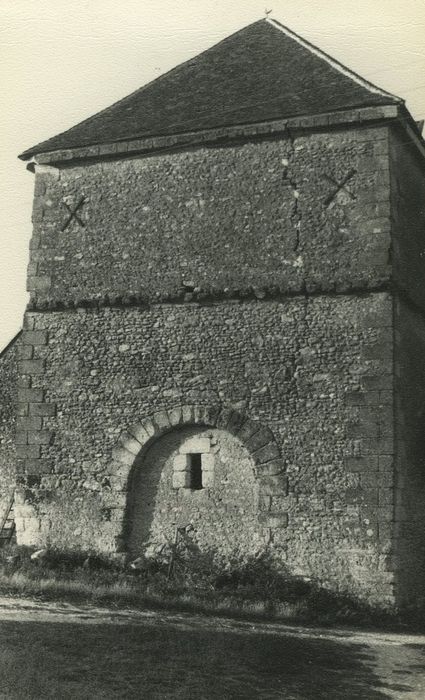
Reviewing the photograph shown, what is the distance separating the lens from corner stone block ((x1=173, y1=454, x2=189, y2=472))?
13312 millimetres

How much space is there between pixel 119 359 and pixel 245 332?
204cm

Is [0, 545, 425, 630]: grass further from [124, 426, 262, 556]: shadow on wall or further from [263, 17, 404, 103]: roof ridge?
[263, 17, 404, 103]: roof ridge

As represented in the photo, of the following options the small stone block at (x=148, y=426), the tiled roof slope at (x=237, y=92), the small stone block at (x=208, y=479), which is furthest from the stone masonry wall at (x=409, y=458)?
the small stone block at (x=148, y=426)

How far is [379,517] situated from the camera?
12.2 m

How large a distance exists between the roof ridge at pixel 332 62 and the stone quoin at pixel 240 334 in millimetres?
50

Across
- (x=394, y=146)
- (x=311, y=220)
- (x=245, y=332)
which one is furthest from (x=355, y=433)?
(x=394, y=146)

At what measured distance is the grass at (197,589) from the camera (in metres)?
11.7

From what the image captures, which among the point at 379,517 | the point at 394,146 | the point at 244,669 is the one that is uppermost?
the point at 394,146

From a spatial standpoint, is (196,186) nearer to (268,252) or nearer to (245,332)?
(268,252)

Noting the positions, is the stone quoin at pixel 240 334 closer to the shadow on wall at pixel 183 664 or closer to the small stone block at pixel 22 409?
the small stone block at pixel 22 409

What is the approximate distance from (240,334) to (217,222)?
181cm

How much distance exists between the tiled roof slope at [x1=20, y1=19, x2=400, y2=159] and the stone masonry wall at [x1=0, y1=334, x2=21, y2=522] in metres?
3.83

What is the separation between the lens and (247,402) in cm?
1305

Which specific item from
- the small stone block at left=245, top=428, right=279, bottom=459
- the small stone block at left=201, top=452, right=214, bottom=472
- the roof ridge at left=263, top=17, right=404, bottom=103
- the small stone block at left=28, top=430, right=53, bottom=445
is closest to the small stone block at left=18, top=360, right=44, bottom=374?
the small stone block at left=28, top=430, right=53, bottom=445
